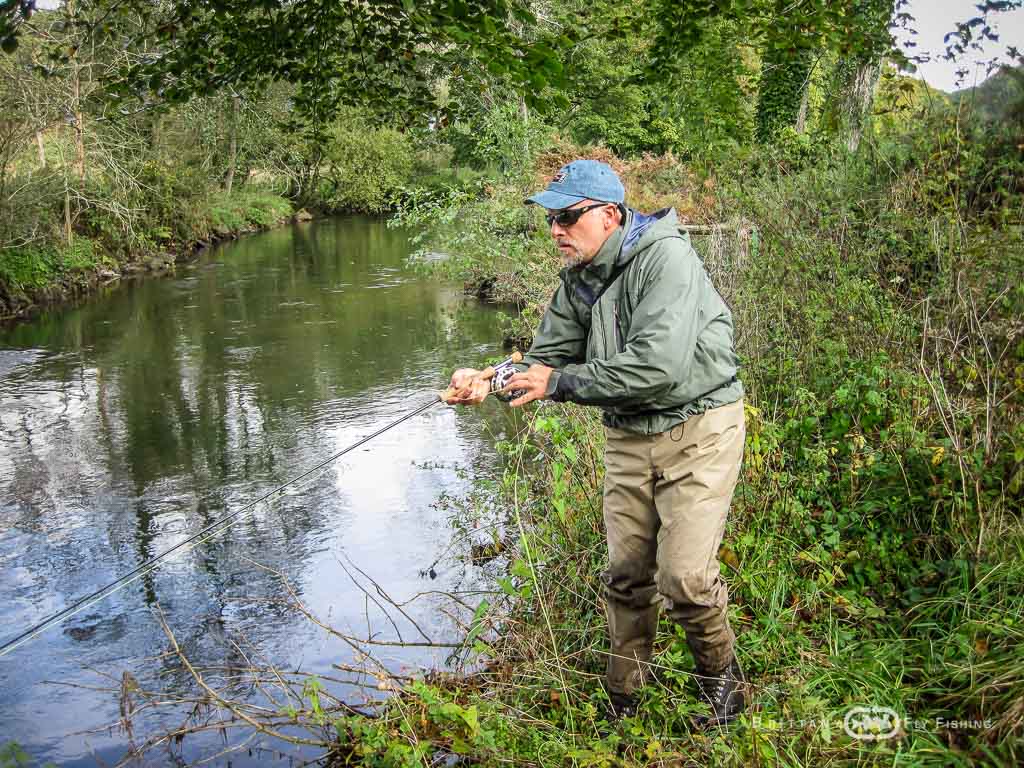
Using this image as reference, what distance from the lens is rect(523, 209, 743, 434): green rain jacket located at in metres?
3.07

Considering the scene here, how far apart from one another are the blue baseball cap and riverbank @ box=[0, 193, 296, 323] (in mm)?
15733

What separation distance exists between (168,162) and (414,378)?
18.2 meters

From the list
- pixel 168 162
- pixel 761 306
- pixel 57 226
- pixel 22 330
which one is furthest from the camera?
pixel 168 162

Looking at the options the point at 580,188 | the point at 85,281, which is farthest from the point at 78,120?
the point at 580,188

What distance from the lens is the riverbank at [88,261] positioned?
56.6 ft

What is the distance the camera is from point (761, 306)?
5.61 meters

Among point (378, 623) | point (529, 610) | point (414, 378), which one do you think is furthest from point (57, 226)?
point (529, 610)

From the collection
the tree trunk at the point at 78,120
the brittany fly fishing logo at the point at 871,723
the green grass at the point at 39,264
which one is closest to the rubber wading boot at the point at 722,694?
the brittany fly fishing logo at the point at 871,723

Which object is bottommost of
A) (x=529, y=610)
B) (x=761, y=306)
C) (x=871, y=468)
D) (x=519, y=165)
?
(x=529, y=610)

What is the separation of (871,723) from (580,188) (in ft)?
6.77

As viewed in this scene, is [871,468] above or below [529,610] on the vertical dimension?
above

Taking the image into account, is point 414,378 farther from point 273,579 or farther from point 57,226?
point 57,226

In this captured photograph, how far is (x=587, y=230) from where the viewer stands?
10.9 ft

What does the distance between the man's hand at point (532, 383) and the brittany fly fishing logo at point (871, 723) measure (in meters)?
1.50
